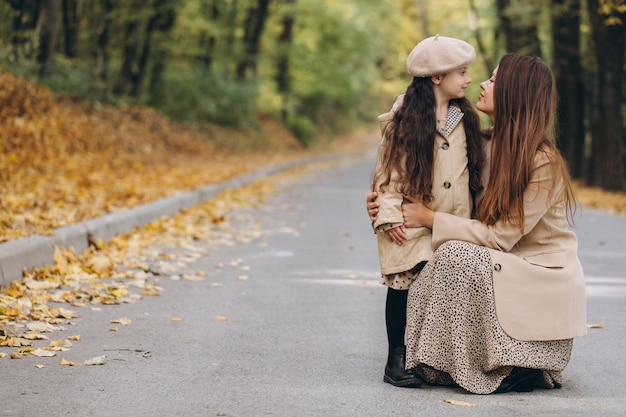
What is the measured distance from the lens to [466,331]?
4.77 metres

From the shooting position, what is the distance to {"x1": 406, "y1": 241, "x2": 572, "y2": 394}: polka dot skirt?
15.5 ft

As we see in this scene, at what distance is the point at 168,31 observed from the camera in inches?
1168

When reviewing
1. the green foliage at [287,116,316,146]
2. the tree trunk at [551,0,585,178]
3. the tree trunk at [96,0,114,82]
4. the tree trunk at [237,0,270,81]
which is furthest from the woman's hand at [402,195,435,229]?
the green foliage at [287,116,316,146]

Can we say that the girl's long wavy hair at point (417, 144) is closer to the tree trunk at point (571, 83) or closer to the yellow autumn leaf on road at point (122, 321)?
the yellow autumn leaf on road at point (122, 321)

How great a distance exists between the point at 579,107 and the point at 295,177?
282 inches

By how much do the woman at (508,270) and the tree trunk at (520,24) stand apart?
1841 centimetres

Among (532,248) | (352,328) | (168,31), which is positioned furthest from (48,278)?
(168,31)

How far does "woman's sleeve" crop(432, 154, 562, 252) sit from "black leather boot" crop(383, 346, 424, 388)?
0.61 meters

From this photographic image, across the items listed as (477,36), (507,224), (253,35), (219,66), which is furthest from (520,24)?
(507,224)

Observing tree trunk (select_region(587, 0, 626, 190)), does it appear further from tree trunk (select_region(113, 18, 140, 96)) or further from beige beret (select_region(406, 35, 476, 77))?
beige beret (select_region(406, 35, 476, 77))

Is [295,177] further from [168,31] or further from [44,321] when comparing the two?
[44,321]

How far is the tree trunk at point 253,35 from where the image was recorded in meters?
36.8

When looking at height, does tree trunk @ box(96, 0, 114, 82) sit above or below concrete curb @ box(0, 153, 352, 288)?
above

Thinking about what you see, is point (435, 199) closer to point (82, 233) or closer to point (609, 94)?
point (82, 233)
